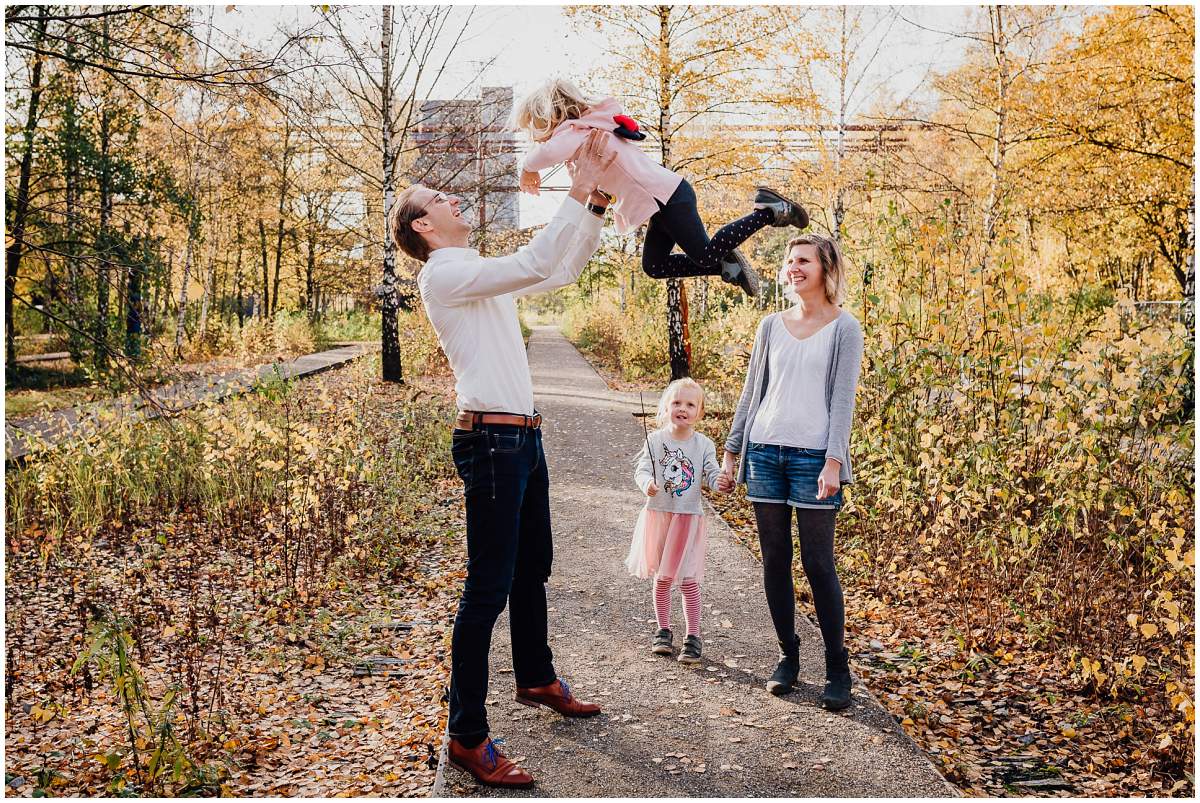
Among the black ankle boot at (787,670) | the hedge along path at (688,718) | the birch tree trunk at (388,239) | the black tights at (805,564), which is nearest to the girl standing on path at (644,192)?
the black tights at (805,564)

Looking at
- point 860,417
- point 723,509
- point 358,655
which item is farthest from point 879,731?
point 723,509

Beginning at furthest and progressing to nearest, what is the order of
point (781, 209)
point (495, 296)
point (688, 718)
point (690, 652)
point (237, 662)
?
point (237, 662), point (690, 652), point (688, 718), point (781, 209), point (495, 296)

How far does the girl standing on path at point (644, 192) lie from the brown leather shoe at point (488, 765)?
1.88 m

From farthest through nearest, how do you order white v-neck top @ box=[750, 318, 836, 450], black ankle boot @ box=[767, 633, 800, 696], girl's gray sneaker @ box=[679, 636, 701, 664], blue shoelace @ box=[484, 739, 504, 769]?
girl's gray sneaker @ box=[679, 636, 701, 664] < black ankle boot @ box=[767, 633, 800, 696] < white v-neck top @ box=[750, 318, 836, 450] < blue shoelace @ box=[484, 739, 504, 769]

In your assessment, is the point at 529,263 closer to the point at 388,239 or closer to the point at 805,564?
the point at 805,564

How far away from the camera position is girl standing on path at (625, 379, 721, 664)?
4.30 m

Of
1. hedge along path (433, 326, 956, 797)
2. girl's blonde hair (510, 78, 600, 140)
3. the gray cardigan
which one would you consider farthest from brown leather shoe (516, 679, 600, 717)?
girl's blonde hair (510, 78, 600, 140)

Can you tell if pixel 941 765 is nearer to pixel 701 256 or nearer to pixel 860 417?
pixel 701 256

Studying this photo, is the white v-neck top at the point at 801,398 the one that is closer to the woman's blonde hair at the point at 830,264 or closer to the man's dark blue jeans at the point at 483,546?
the woman's blonde hair at the point at 830,264

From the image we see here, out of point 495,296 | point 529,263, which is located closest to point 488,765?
point 495,296

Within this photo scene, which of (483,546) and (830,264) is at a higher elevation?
(830,264)

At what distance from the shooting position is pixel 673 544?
4320mm

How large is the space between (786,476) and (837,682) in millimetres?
895

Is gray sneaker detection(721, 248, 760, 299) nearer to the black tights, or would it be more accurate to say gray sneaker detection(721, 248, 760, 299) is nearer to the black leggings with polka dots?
the black leggings with polka dots
